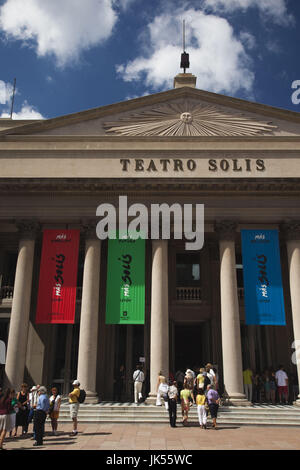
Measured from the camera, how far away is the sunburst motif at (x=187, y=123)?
22.1 meters

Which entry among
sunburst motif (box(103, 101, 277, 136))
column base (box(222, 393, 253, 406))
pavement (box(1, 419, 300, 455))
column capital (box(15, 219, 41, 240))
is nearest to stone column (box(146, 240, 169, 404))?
column base (box(222, 393, 253, 406))

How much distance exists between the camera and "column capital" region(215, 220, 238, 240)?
1919 cm

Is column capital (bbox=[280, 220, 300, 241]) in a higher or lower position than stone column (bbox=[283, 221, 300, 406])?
higher

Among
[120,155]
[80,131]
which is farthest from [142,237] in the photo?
[80,131]

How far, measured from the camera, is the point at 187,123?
2241 centimetres

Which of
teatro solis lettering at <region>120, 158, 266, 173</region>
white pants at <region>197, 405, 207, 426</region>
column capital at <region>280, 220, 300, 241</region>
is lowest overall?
white pants at <region>197, 405, 207, 426</region>

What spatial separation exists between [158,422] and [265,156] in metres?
13.8

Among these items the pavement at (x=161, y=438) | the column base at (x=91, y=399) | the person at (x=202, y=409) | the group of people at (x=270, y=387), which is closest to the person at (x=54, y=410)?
the pavement at (x=161, y=438)

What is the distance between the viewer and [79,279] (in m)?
22.5

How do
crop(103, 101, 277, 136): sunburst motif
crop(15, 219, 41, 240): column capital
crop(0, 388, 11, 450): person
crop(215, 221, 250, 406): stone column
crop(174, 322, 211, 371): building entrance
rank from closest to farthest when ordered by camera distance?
crop(0, 388, 11, 450): person
crop(215, 221, 250, 406): stone column
crop(15, 219, 41, 240): column capital
crop(174, 322, 211, 371): building entrance
crop(103, 101, 277, 136): sunburst motif

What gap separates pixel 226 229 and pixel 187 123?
6.84m

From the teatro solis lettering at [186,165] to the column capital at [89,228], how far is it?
3.51 metres

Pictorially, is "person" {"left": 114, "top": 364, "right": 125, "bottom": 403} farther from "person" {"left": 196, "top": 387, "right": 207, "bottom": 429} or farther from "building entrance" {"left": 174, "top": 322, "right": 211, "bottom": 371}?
"person" {"left": 196, "top": 387, "right": 207, "bottom": 429}

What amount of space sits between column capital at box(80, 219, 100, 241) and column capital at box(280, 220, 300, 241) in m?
8.97
